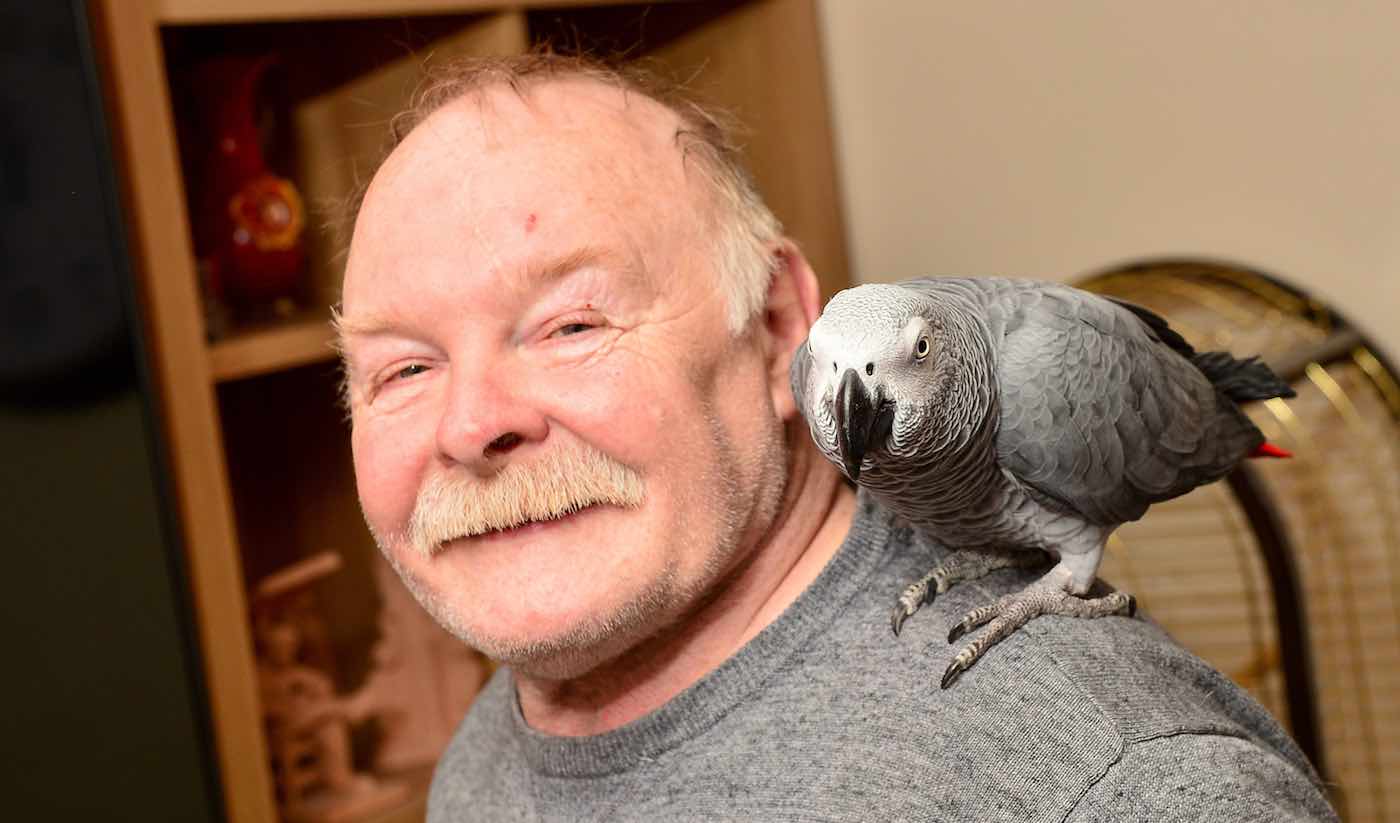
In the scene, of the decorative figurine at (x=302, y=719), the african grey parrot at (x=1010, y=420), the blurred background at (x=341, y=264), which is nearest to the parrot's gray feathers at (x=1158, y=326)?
the african grey parrot at (x=1010, y=420)

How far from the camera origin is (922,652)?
2.41 ft

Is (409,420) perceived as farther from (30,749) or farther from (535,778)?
(30,749)

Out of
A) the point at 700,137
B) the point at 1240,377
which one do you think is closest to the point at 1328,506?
the point at 1240,377

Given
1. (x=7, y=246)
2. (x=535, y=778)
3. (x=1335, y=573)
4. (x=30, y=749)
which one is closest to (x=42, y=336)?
(x=7, y=246)

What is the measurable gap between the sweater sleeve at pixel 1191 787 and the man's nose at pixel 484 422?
37 cm

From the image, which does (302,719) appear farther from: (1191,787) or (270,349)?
(1191,787)

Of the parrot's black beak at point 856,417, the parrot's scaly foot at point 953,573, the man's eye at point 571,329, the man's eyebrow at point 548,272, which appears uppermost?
the man's eyebrow at point 548,272

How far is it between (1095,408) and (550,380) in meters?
0.32

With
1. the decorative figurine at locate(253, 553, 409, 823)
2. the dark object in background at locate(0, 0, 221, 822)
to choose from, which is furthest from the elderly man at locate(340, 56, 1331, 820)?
the decorative figurine at locate(253, 553, 409, 823)

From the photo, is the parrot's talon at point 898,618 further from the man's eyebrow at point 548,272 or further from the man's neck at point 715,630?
the man's eyebrow at point 548,272

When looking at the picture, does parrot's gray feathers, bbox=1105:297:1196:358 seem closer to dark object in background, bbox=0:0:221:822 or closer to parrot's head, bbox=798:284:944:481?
parrot's head, bbox=798:284:944:481

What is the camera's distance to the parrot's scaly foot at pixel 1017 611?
27.9 inches

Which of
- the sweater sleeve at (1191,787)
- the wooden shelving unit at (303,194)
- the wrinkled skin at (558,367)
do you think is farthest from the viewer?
the wooden shelving unit at (303,194)

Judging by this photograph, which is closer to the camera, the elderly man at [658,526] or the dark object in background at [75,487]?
the elderly man at [658,526]
